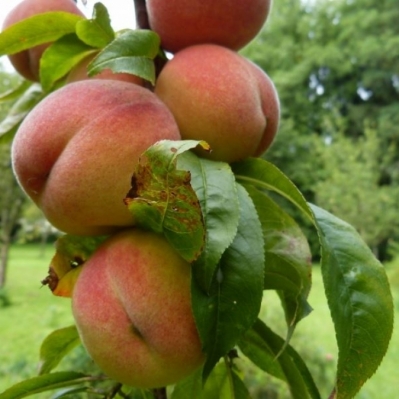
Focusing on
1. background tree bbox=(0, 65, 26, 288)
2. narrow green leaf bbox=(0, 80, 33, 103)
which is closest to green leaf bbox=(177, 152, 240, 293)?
narrow green leaf bbox=(0, 80, 33, 103)

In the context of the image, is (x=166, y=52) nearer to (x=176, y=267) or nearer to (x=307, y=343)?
(x=176, y=267)

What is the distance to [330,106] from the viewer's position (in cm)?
1495

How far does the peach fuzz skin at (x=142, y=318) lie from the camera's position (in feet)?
1.42

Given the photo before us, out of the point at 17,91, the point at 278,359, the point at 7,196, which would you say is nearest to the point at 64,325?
the point at 7,196

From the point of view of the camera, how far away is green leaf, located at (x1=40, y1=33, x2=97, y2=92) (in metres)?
0.55

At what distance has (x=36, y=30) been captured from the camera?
1.81 ft

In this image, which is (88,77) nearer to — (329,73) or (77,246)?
(77,246)

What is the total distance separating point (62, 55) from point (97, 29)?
57 mm

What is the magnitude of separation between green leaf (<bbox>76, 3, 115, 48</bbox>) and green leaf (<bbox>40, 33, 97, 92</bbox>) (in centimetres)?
Answer: 3

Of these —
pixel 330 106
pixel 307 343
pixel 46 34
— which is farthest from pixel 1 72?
pixel 330 106

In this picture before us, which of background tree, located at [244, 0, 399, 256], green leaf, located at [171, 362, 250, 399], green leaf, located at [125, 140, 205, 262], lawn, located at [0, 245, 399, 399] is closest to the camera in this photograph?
green leaf, located at [125, 140, 205, 262]

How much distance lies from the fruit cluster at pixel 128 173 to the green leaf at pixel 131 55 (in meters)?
0.02

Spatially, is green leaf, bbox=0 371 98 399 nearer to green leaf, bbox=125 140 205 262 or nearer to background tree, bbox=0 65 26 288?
green leaf, bbox=125 140 205 262

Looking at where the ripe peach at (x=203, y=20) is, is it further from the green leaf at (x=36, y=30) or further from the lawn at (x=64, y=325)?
the lawn at (x=64, y=325)
